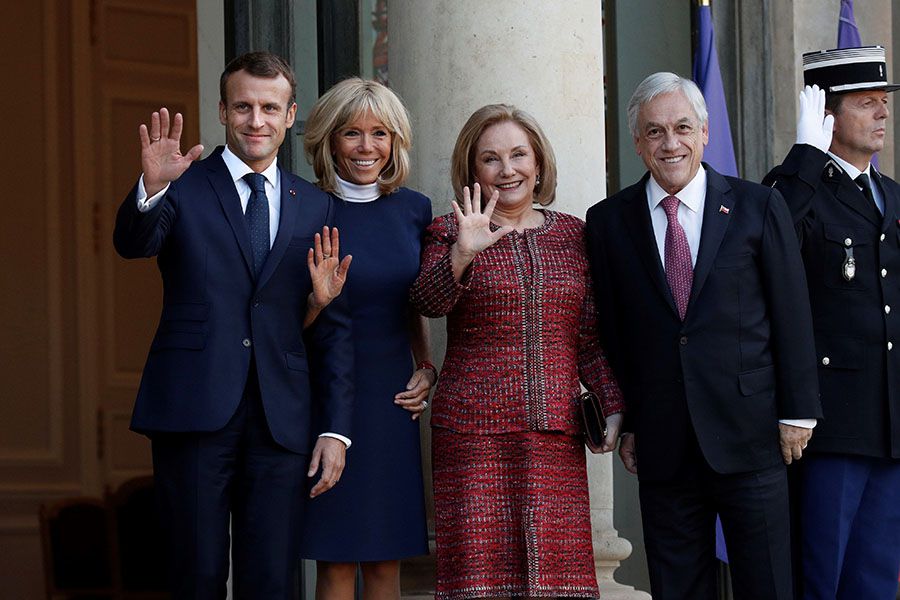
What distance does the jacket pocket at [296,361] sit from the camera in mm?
4266

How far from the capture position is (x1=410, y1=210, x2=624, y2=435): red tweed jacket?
178 inches

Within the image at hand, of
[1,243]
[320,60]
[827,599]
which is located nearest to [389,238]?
[827,599]

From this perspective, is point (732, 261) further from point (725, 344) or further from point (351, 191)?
point (351, 191)

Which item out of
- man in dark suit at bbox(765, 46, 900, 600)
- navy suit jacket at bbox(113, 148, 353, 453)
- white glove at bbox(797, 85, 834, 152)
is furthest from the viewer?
white glove at bbox(797, 85, 834, 152)

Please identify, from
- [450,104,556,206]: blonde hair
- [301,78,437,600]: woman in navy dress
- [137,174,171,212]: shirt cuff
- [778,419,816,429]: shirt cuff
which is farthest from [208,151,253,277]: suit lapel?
[778,419,816,429]: shirt cuff

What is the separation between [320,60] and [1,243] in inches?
75.3

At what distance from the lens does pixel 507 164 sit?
4.71 m

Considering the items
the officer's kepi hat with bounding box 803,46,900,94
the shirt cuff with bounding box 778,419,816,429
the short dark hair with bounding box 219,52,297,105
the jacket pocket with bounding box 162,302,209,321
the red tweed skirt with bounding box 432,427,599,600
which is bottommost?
the red tweed skirt with bounding box 432,427,599,600

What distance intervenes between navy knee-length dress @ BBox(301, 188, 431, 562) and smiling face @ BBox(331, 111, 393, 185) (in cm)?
11

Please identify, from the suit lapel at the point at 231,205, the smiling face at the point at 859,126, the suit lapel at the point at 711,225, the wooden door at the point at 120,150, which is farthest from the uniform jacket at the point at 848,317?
the wooden door at the point at 120,150

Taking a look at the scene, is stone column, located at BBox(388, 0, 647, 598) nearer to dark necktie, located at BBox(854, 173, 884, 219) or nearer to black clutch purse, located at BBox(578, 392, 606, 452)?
black clutch purse, located at BBox(578, 392, 606, 452)

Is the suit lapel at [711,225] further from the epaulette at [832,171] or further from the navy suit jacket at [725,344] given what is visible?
the epaulette at [832,171]

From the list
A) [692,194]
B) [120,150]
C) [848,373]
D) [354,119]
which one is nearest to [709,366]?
[692,194]

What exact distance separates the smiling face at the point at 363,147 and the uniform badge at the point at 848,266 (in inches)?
58.1
